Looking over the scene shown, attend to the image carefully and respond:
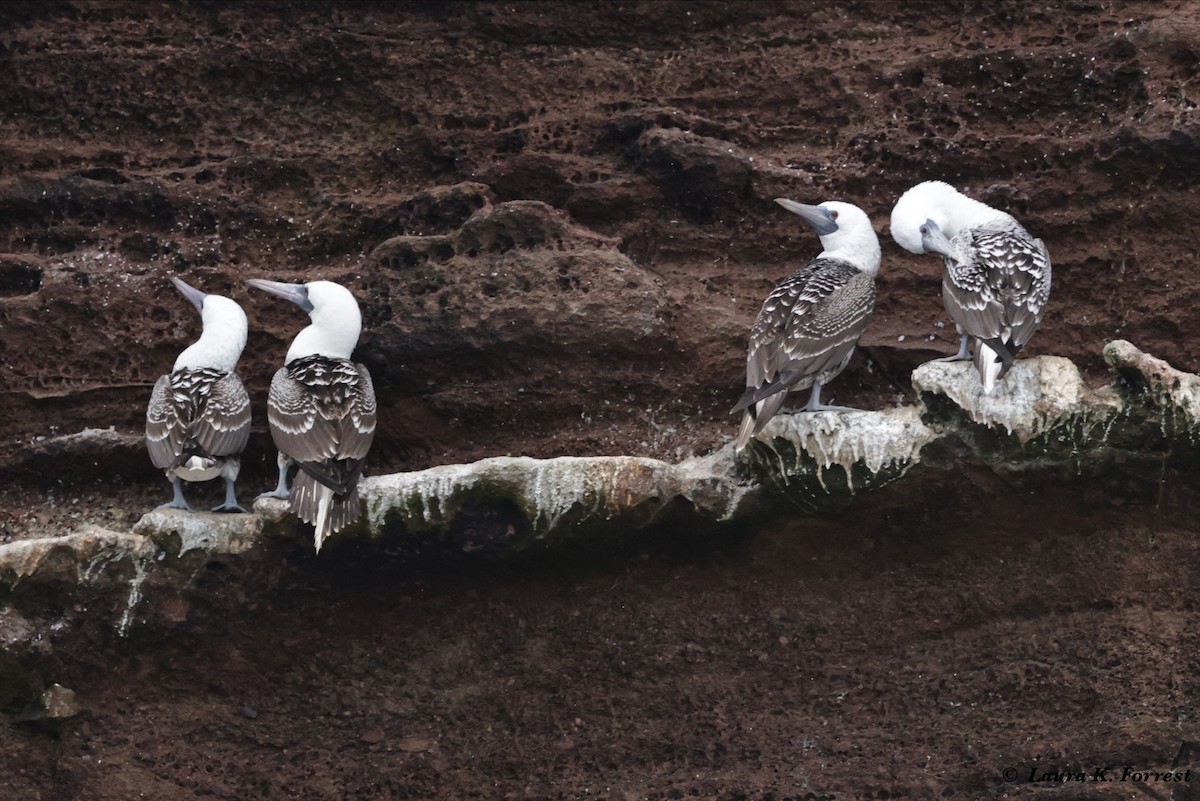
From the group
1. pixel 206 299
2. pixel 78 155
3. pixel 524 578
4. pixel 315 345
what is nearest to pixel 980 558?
pixel 524 578

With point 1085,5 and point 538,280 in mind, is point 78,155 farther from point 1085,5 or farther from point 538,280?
point 1085,5

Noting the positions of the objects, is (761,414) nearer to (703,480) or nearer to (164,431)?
(703,480)

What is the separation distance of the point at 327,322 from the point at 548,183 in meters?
1.78

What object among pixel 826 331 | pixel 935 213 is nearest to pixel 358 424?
pixel 826 331

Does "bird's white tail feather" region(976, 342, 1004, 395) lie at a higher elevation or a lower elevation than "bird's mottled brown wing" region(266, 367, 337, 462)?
higher

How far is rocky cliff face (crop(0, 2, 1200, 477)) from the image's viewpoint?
9828mm

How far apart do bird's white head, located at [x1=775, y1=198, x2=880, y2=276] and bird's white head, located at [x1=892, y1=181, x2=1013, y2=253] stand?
161mm

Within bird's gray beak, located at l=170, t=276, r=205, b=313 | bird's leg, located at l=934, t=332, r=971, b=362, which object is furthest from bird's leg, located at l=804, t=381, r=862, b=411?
bird's gray beak, located at l=170, t=276, r=205, b=313

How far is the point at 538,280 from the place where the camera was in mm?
9711

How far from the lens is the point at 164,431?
8.98 meters

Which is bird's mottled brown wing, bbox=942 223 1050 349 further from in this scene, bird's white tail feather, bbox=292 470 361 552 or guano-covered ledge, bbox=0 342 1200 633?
bird's white tail feather, bbox=292 470 361 552

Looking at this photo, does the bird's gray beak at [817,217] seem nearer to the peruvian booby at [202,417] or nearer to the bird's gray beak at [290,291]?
the bird's gray beak at [290,291]

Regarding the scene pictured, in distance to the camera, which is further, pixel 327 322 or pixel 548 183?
pixel 548 183

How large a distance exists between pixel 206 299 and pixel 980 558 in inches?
189
